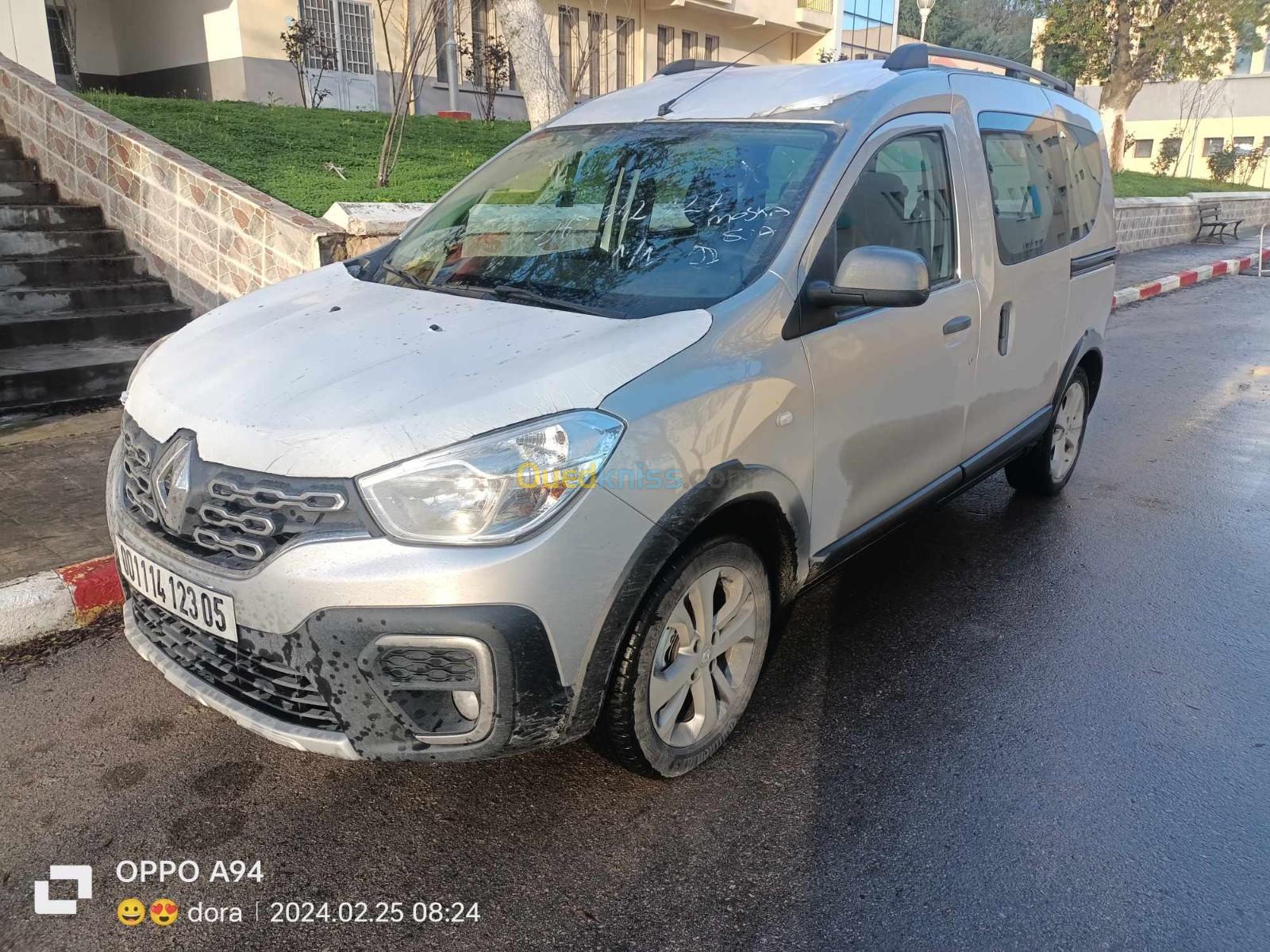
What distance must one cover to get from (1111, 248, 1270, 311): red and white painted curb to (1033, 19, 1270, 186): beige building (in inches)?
888

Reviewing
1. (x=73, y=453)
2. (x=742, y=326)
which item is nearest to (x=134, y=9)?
(x=73, y=453)

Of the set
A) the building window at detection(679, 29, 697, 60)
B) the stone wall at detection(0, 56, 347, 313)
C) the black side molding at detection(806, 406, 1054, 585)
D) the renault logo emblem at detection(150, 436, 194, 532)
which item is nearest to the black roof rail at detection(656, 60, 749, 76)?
the black side molding at detection(806, 406, 1054, 585)

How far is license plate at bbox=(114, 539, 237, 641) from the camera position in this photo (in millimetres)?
2283

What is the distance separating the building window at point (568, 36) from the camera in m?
22.0

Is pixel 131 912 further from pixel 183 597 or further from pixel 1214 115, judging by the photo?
pixel 1214 115

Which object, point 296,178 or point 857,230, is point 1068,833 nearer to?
point 857,230

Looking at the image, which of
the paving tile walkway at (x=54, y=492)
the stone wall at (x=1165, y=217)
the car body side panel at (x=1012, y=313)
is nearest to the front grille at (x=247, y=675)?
the paving tile walkway at (x=54, y=492)

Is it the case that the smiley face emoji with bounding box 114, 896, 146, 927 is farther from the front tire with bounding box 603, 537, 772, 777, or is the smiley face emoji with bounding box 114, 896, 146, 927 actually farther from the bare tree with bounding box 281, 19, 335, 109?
the bare tree with bounding box 281, 19, 335, 109

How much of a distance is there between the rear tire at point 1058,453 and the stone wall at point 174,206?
4.32 m

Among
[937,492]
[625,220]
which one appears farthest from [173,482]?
[937,492]

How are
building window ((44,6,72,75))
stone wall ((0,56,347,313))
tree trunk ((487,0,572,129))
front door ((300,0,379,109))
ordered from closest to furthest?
stone wall ((0,56,347,313)), tree trunk ((487,0,572,129)), building window ((44,6,72,75)), front door ((300,0,379,109))

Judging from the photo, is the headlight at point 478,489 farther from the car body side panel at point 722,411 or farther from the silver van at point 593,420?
the car body side panel at point 722,411

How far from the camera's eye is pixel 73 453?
5.15m

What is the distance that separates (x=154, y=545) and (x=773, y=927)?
177 centimetres
